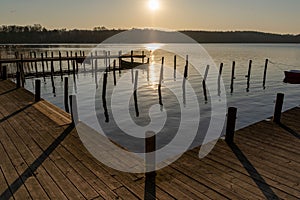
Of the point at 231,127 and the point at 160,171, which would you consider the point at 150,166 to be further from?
the point at 231,127

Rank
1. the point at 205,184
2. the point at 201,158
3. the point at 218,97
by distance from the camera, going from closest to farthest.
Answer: the point at 205,184
the point at 201,158
the point at 218,97

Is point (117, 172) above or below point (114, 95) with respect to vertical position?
above

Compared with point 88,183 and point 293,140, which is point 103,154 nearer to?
point 88,183

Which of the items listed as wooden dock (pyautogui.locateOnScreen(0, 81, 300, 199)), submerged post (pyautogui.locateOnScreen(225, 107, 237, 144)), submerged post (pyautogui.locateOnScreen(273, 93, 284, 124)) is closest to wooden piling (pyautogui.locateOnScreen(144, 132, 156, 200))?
wooden dock (pyautogui.locateOnScreen(0, 81, 300, 199))

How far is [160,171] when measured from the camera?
17.9ft

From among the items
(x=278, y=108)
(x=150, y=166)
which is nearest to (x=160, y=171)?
(x=150, y=166)

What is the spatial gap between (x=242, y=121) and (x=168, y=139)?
6.19m

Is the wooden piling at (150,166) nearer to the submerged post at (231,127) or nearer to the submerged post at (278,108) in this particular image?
the submerged post at (231,127)

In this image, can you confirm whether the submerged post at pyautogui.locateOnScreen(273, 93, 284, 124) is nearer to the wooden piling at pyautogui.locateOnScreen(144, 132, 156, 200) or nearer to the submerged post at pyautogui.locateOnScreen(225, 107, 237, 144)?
the submerged post at pyautogui.locateOnScreen(225, 107, 237, 144)

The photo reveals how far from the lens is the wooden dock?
4641 mm

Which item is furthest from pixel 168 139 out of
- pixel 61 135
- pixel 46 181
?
pixel 46 181

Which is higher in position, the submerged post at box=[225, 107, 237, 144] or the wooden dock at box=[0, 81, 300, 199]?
the submerged post at box=[225, 107, 237, 144]

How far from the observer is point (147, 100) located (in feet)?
69.6

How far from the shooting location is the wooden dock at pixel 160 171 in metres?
4.64
